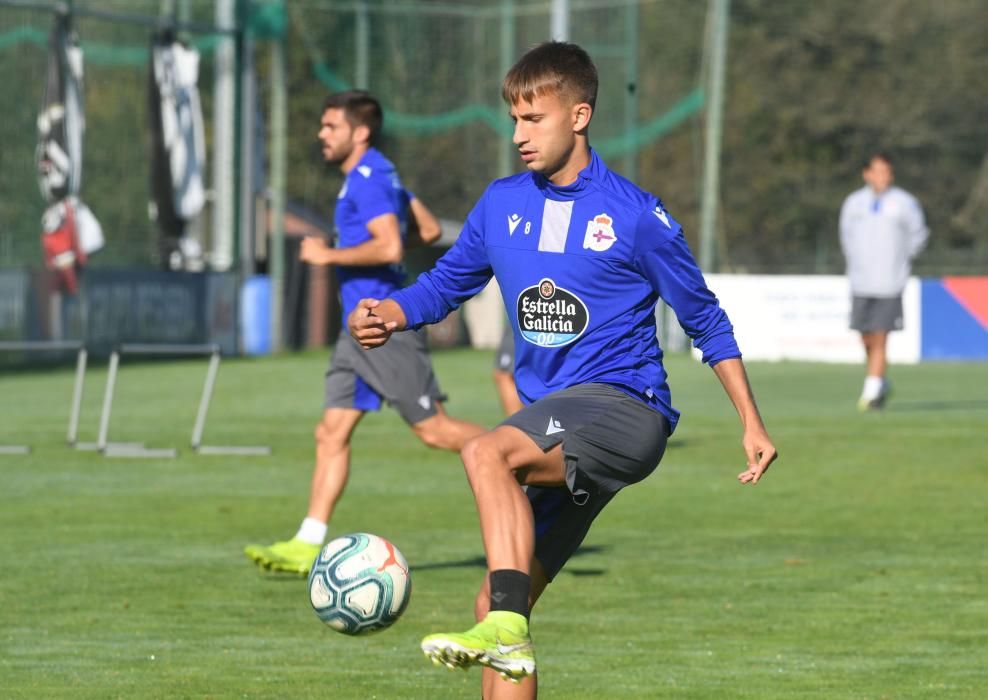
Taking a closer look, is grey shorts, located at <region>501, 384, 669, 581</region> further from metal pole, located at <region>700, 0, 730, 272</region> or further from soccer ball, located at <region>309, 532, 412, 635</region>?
metal pole, located at <region>700, 0, 730, 272</region>

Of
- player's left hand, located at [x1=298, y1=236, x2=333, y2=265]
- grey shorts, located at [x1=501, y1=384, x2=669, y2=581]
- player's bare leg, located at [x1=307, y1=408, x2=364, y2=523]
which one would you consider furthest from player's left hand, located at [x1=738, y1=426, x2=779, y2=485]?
player's bare leg, located at [x1=307, y1=408, x2=364, y2=523]

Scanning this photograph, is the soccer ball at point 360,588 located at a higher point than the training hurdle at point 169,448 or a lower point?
higher

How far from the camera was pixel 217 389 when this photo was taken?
22.4 meters

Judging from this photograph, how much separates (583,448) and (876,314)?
14.3 meters

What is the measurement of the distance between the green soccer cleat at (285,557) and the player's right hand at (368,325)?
3.56 m

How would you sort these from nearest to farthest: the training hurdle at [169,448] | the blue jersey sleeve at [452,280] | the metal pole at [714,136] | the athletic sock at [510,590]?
1. the athletic sock at [510,590]
2. the blue jersey sleeve at [452,280]
3. the training hurdle at [169,448]
4. the metal pole at [714,136]

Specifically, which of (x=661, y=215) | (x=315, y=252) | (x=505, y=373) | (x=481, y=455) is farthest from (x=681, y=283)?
(x=505, y=373)

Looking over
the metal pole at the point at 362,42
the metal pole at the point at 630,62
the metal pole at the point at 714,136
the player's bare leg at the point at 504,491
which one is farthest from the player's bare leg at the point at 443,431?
the metal pole at the point at 714,136

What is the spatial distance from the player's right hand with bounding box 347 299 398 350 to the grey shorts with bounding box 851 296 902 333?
14.0 m

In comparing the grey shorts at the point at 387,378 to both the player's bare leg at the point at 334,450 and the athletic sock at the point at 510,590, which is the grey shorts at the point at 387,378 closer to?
the player's bare leg at the point at 334,450

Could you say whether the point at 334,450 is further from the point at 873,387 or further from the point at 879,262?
the point at 879,262

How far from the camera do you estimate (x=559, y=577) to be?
945 cm

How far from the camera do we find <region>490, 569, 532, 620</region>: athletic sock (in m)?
5.09

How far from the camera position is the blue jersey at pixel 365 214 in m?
9.58
